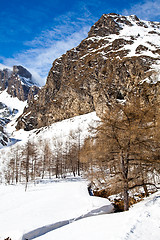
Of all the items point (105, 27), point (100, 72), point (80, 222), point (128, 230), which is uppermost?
point (105, 27)

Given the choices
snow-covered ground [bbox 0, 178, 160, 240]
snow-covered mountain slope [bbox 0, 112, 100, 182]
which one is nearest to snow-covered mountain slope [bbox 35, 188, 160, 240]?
snow-covered ground [bbox 0, 178, 160, 240]

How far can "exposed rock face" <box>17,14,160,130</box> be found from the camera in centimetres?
6388

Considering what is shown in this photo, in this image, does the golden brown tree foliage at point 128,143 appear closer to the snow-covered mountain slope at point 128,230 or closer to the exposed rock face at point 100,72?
the snow-covered mountain slope at point 128,230

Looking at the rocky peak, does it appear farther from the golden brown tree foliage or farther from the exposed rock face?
the golden brown tree foliage

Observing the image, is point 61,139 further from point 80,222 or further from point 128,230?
point 128,230

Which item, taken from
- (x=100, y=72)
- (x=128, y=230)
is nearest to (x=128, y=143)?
(x=128, y=230)

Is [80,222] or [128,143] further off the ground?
[128,143]

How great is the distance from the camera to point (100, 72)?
79750 millimetres

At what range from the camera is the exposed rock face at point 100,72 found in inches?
2515

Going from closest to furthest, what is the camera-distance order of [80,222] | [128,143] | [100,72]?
[80,222] → [128,143] → [100,72]

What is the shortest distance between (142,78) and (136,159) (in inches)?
2291

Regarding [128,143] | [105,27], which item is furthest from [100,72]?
[128,143]

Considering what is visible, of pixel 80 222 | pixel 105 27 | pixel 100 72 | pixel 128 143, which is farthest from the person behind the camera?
pixel 105 27

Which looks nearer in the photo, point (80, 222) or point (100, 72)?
point (80, 222)
